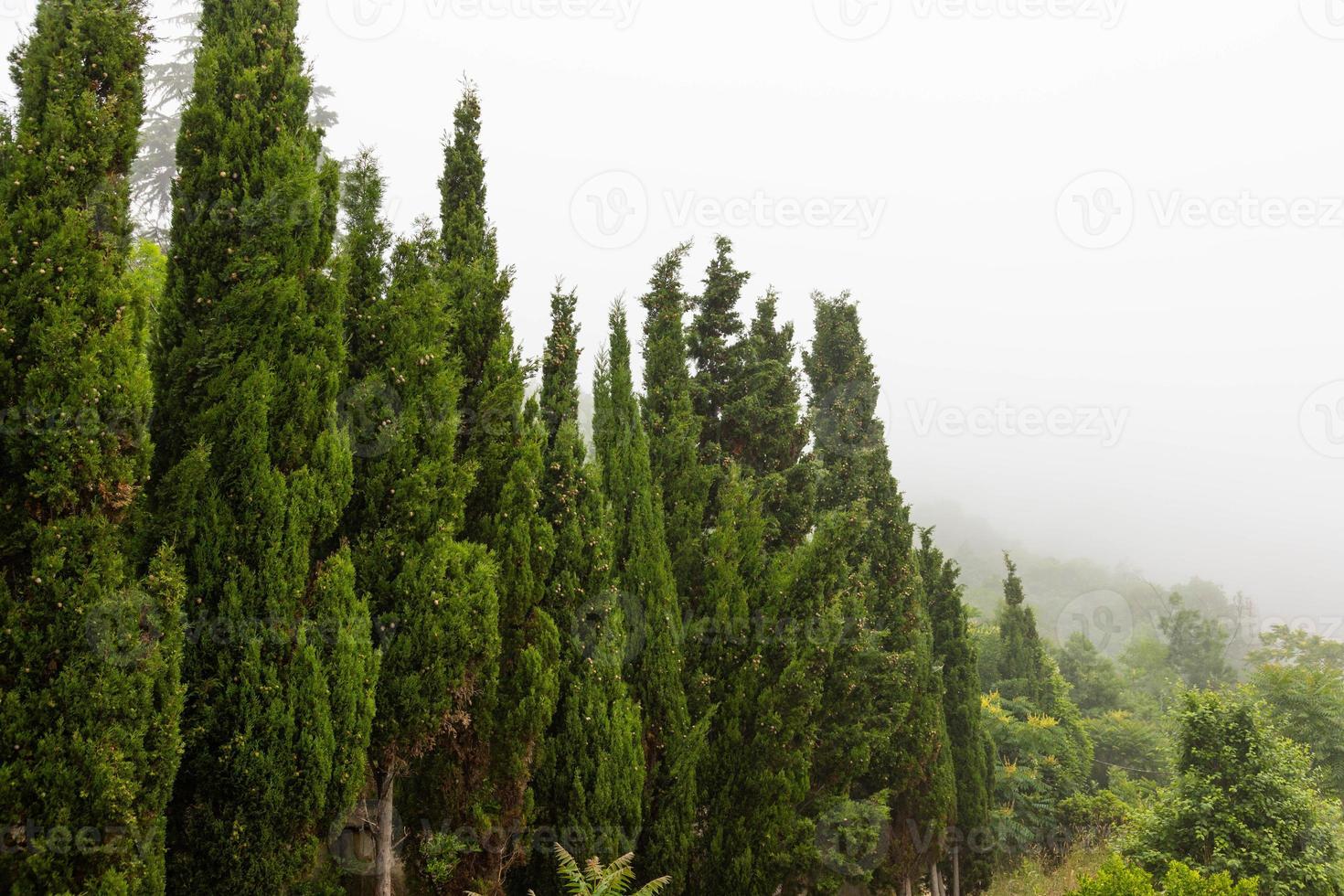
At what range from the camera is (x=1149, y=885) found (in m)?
8.80

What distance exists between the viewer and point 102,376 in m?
5.25

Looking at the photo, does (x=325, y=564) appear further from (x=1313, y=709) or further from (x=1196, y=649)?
(x=1196, y=649)

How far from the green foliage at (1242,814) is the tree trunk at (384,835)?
12.0 meters

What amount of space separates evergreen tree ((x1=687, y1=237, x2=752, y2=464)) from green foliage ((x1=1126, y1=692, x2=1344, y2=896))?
10008 mm

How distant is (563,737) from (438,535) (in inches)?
120

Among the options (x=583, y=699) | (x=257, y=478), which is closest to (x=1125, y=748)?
(x=583, y=699)

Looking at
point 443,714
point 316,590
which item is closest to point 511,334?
point 316,590

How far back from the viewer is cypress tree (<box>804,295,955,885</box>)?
13.5m

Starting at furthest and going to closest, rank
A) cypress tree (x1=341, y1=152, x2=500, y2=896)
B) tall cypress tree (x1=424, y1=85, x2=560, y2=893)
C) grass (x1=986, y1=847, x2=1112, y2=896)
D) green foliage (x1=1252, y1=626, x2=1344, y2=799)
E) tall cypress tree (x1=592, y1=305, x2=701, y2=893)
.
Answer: green foliage (x1=1252, y1=626, x2=1344, y2=799) < grass (x1=986, y1=847, x2=1112, y2=896) < tall cypress tree (x1=592, y1=305, x2=701, y2=893) < tall cypress tree (x1=424, y1=85, x2=560, y2=893) < cypress tree (x1=341, y1=152, x2=500, y2=896)

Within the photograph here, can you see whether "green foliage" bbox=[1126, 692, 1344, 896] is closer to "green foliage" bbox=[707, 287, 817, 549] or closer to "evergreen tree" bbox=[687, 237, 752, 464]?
"green foliage" bbox=[707, 287, 817, 549]

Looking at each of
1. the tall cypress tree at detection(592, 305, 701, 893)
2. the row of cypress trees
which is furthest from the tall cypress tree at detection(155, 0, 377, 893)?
the tall cypress tree at detection(592, 305, 701, 893)

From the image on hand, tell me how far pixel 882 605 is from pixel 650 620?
720cm

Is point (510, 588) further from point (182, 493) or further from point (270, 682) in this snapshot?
point (182, 493)

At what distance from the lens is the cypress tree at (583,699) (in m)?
8.23
